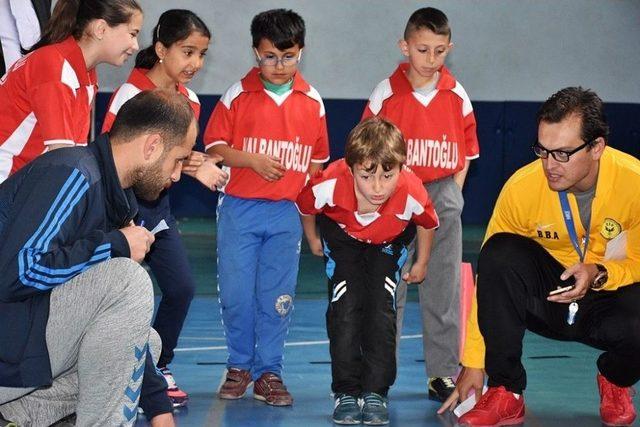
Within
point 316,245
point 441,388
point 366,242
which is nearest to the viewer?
point 366,242

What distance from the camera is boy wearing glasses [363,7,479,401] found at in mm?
5031

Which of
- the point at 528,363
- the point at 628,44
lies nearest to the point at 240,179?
the point at 528,363

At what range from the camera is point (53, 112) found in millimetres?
4047

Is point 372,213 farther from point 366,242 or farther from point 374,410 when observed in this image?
point 374,410

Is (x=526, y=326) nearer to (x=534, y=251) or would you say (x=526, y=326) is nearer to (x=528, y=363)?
(x=534, y=251)

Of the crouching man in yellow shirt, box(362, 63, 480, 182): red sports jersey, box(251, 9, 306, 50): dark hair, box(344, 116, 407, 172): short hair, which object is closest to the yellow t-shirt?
the crouching man in yellow shirt

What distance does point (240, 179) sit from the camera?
5059 mm

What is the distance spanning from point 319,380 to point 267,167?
3.34ft

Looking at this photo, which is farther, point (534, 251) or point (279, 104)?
point (279, 104)

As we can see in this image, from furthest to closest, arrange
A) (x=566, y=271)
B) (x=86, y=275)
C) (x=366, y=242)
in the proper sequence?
(x=366, y=242), (x=566, y=271), (x=86, y=275)

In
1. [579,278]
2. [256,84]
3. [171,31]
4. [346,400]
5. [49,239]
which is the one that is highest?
[171,31]

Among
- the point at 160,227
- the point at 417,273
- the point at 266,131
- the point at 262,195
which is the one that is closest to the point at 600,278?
the point at 417,273

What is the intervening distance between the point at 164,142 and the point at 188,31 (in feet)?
5.31

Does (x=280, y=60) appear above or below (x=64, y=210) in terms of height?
above
